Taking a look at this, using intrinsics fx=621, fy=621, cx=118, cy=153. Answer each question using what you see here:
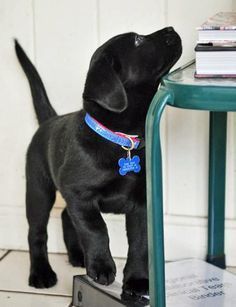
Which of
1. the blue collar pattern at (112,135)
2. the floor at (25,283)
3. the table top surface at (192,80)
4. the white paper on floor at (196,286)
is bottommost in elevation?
the floor at (25,283)

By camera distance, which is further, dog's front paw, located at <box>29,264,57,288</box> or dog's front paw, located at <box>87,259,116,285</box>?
dog's front paw, located at <box>29,264,57,288</box>

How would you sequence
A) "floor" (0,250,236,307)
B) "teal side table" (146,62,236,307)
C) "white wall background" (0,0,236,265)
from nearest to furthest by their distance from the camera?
"teal side table" (146,62,236,307), "floor" (0,250,236,307), "white wall background" (0,0,236,265)

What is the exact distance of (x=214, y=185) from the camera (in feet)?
5.29

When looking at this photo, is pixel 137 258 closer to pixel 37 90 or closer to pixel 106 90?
pixel 106 90

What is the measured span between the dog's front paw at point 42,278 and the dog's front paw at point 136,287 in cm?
30

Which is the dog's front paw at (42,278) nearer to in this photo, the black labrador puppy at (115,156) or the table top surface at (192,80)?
the black labrador puppy at (115,156)

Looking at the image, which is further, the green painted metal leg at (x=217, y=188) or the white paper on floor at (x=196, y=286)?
the green painted metal leg at (x=217, y=188)

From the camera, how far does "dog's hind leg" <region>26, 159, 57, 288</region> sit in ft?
5.04

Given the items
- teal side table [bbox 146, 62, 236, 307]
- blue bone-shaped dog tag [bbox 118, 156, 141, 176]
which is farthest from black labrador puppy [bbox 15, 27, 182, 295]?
teal side table [bbox 146, 62, 236, 307]

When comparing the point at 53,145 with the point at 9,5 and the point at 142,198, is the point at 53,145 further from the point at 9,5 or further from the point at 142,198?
the point at 9,5

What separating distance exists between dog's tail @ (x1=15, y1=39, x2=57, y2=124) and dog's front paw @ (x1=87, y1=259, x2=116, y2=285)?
0.50 meters

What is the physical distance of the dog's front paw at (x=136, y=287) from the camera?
1.33 metres

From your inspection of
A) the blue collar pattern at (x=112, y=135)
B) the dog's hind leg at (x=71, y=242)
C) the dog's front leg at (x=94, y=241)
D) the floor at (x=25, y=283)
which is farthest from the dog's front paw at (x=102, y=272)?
the dog's hind leg at (x=71, y=242)

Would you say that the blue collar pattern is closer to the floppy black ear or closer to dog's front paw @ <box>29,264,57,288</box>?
the floppy black ear
